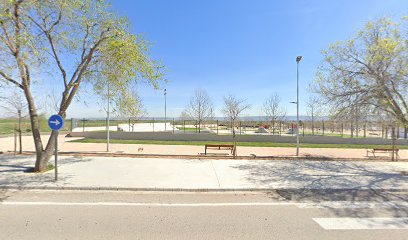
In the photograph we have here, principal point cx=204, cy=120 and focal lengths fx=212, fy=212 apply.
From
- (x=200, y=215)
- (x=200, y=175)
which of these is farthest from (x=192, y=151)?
(x=200, y=215)

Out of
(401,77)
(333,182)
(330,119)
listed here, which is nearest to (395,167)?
(330,119)

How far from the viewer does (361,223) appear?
14.5 feet

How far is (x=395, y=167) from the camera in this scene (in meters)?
10.1

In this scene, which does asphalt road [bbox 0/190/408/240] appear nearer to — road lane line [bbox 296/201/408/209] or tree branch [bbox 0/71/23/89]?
road lane line [bbox 296/201/408/209]

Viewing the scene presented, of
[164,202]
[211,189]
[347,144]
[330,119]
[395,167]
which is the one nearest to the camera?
[164,202]

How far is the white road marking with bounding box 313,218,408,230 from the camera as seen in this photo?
426 centimetres

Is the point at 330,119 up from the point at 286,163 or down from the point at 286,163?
up

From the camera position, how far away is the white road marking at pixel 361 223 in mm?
4262

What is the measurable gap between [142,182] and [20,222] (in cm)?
315

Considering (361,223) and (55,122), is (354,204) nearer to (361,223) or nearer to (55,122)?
(361,223)

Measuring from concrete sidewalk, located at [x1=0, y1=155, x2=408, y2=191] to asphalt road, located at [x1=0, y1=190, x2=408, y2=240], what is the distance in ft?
1.89

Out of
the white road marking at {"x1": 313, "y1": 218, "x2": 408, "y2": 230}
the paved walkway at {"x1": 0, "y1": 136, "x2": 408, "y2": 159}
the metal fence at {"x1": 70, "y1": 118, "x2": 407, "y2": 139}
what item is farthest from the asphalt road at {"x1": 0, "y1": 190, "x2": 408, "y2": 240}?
the metal fence at {"x1": 70, "y1": 118, "x2": 407, "y2": 139}

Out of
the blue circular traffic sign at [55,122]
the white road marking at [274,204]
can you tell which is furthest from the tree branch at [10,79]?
the white road marking at [274,204]

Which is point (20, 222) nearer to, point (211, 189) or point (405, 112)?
point (211, 189)
